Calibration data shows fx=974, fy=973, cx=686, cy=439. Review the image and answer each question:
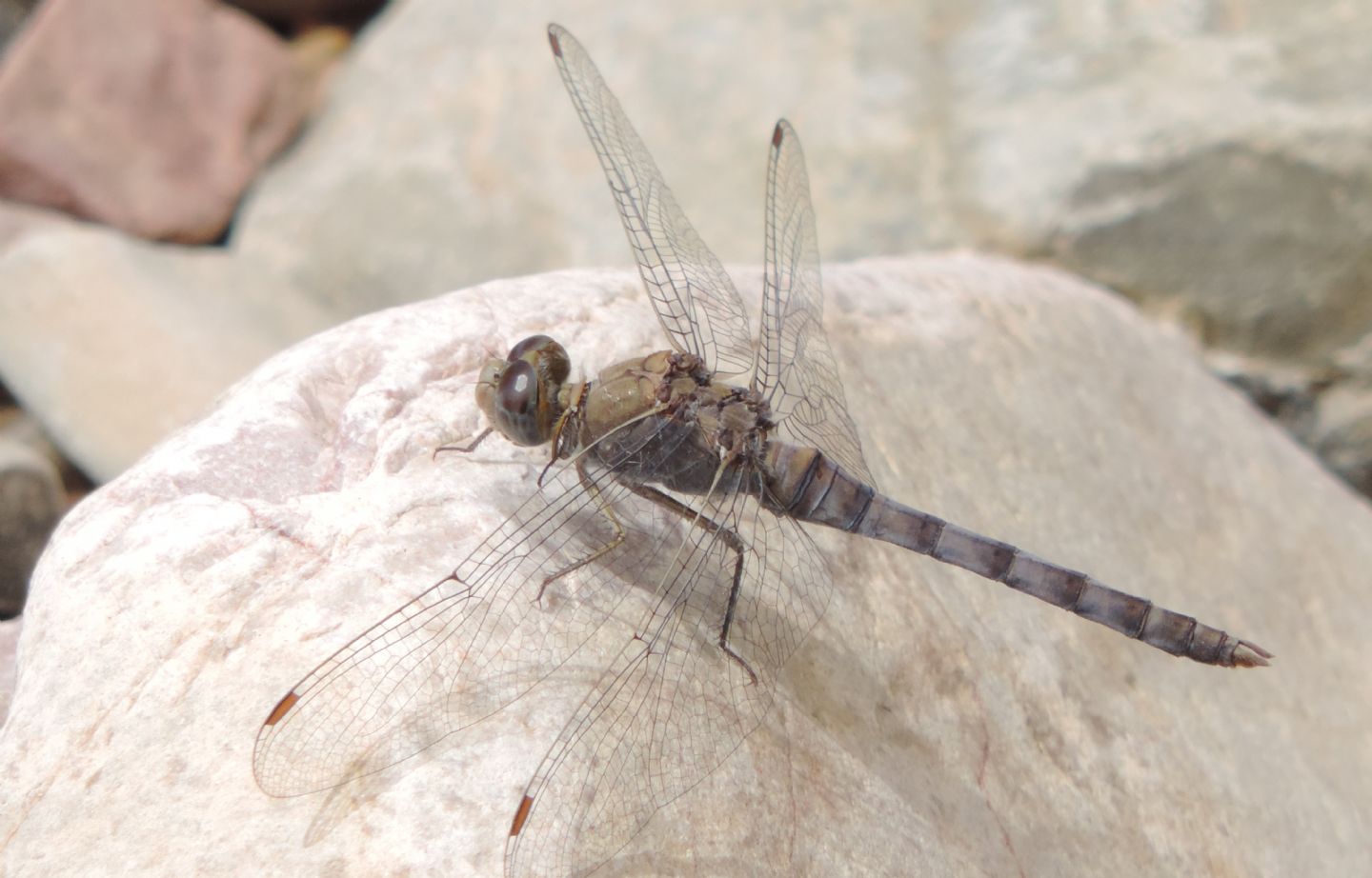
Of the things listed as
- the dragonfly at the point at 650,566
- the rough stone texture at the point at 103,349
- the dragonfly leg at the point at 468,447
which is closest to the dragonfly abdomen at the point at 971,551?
the dragonfly at the point at 650,566

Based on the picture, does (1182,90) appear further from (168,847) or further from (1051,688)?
(168,847)

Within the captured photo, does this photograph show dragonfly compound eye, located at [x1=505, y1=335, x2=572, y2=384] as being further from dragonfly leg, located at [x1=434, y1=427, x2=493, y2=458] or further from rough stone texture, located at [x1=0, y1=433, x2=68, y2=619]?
rough stone texture, located at [x1=0, y1=433, x2=68, y2=619]

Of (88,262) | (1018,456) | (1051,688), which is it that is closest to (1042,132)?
(1018,456)

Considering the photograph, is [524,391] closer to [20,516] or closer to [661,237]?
[661,237]

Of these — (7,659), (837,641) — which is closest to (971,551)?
(837,641)

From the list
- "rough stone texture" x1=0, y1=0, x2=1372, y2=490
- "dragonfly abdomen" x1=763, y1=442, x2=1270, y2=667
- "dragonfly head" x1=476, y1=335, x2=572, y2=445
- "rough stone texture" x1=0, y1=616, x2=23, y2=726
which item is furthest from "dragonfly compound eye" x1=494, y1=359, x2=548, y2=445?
"rough stone texture" x1=0, y1=0, x2=1372, y2=490

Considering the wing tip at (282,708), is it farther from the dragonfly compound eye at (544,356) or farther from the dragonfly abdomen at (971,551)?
the dragonfly abdomen at (971,551)

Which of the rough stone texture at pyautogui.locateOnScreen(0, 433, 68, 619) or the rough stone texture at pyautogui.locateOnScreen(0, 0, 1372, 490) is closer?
the rough stone texture at pyautogui.locateOnScreen(0, 433, 68, 619)
